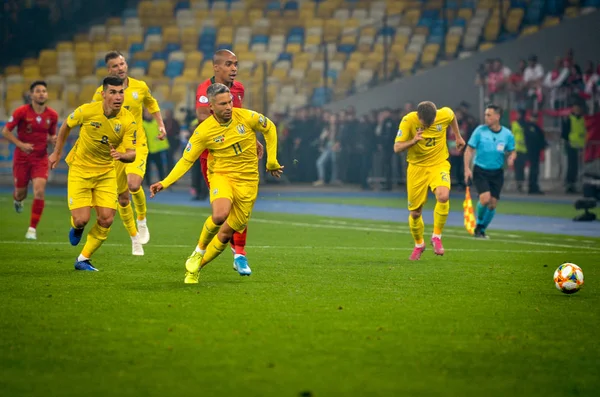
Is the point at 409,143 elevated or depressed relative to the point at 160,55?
depressed

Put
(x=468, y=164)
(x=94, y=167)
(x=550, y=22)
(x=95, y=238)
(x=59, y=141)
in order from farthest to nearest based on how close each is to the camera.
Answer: (x=550, y=22) → (x=468, y=164) → (x=59, y=141) → (x=94, y=167) → (x=95, y=238)

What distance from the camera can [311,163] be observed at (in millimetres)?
36094

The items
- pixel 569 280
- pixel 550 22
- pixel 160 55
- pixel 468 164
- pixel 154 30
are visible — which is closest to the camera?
pixel 569 280

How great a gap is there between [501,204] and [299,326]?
18738mm

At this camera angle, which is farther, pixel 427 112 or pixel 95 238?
pixel 427 112

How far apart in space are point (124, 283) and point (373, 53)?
26.5m

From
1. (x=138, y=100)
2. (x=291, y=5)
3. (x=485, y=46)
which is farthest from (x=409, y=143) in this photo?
(x=291, y=5)

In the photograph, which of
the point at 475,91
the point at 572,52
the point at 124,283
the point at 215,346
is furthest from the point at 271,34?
the point at 215,346

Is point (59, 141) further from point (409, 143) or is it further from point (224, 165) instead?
point (409, 143)

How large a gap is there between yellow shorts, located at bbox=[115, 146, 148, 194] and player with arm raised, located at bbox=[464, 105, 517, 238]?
5565mm

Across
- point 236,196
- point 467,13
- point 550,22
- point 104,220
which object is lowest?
point 104,220

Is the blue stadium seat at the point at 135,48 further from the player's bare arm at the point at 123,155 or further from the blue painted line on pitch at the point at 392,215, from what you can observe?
the player's bare arm at the point at 123,155

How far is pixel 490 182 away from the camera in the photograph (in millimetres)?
18250

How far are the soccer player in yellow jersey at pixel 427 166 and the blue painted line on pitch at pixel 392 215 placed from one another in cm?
509
